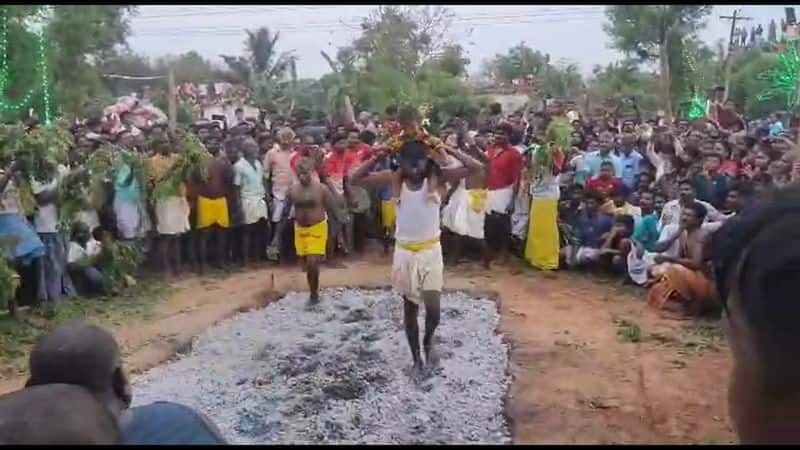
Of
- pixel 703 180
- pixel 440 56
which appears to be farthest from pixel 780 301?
pixel 440 56

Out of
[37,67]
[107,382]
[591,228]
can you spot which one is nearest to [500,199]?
[591,228]

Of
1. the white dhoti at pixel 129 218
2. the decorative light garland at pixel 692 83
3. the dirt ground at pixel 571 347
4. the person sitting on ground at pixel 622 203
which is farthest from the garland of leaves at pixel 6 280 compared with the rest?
the decorative light garland at pixel 692 83

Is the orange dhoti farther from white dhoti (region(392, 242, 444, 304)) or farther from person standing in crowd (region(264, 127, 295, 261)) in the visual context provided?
person standing in crowd (region(264, 127, 295, 261))

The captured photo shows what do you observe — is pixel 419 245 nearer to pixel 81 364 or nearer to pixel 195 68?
pixel 81 364

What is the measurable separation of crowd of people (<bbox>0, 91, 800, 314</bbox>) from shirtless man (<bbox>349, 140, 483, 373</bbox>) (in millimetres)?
2329

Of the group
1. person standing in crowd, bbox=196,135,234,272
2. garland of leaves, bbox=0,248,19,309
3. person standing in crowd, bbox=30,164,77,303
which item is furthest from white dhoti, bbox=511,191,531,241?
garland of leaves, bbox=0,248,19,309

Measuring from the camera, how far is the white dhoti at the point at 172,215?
10336 millimetres

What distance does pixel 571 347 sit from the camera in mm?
7422

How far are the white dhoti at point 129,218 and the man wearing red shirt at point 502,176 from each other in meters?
4.02

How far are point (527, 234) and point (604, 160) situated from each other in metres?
1.25

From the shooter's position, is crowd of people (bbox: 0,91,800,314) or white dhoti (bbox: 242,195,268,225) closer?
crowd of people (bbox: 0,91,800,314)

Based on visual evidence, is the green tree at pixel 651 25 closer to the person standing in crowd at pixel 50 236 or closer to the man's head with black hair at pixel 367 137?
the man's head with black hair at pixel 367 137

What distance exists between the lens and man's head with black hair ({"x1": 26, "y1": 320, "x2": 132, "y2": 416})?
6.14ft

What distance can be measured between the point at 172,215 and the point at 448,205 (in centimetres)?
322
